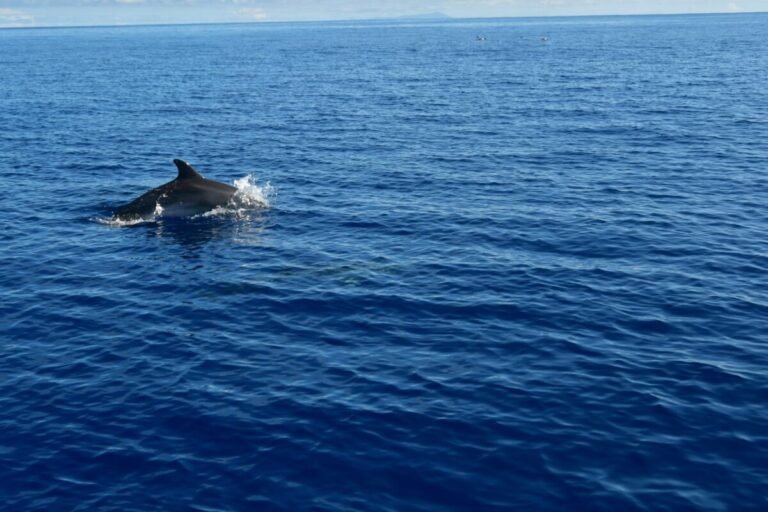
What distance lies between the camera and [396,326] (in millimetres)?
33906

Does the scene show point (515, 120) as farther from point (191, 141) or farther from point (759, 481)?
point (759, 481)

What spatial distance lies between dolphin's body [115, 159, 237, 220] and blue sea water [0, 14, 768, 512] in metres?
1.76

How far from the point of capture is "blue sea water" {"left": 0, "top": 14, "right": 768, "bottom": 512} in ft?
76.4

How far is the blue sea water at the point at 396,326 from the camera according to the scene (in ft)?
76.4

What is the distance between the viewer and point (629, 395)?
27438 millimetres

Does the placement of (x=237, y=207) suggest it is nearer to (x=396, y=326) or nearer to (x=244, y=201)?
(x=244, y=201)

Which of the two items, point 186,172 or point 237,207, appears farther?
point 237,207

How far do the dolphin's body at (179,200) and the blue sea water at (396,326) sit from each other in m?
1.76

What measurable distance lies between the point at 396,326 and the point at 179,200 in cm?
2226

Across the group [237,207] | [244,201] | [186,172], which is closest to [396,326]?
[237,207]

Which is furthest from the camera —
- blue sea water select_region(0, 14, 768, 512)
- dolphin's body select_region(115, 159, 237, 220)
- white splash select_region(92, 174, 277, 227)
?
dolphin's body select_region(115, 159, 237, 220)

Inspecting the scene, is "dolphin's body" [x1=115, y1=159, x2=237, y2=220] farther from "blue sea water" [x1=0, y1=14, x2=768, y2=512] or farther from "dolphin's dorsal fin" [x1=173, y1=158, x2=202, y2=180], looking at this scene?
"blue sea water" [x1=0, y1=14, x2=768, y2=512]

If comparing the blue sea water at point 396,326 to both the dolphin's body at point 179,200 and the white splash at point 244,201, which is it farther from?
the dolphin's body at point 179,200

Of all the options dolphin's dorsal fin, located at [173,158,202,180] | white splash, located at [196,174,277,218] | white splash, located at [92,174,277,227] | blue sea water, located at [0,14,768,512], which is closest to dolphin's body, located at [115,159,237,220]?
dolphin's dorsal fin, located at [173,158,202,180]
